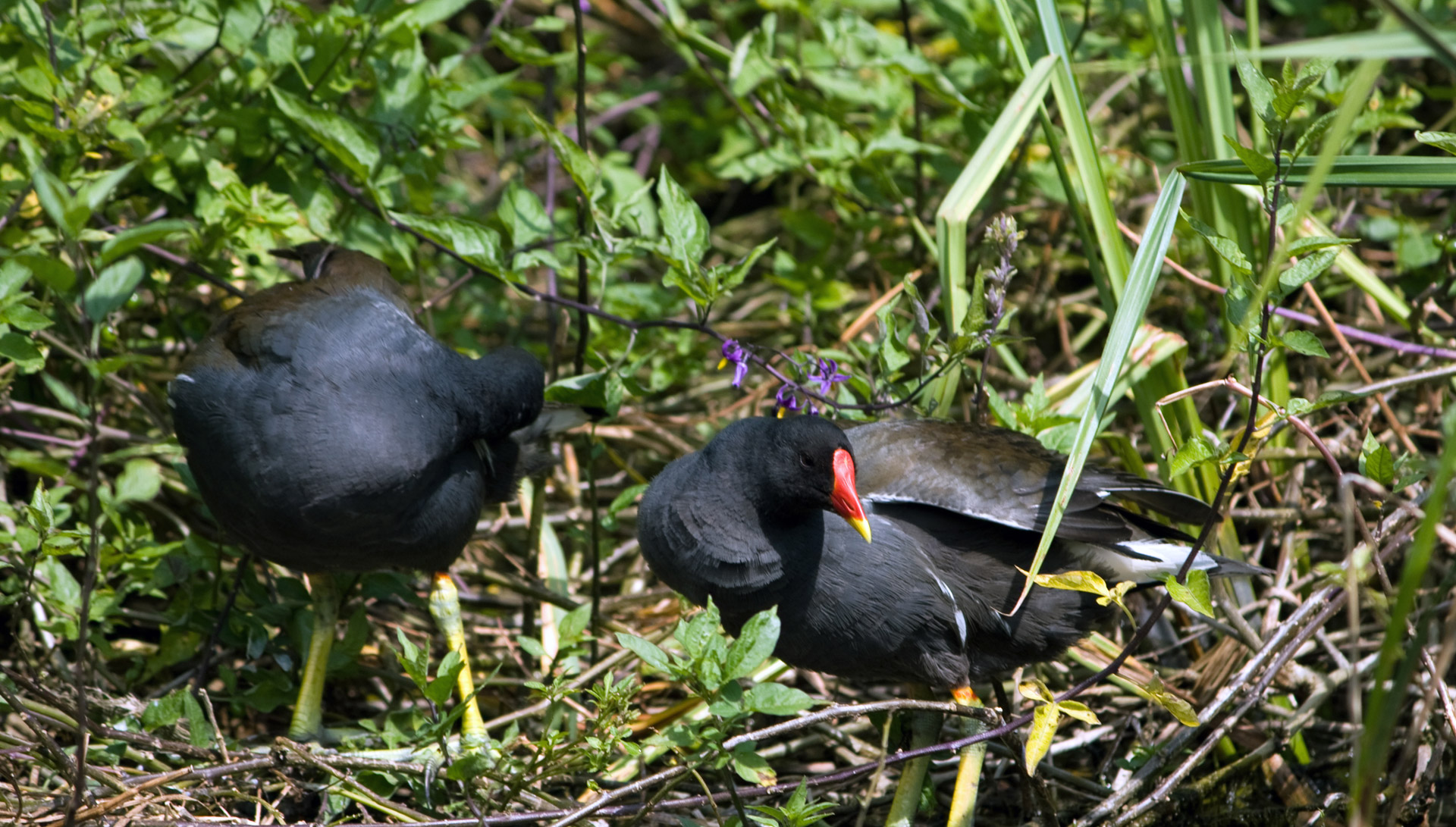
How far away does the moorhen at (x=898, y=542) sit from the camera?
7.66ft

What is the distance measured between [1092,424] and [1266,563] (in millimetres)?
1451

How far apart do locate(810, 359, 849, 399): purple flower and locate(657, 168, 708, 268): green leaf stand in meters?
0.38

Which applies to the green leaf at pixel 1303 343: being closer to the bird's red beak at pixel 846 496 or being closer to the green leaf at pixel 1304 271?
the green leaf at pixel 1304 271

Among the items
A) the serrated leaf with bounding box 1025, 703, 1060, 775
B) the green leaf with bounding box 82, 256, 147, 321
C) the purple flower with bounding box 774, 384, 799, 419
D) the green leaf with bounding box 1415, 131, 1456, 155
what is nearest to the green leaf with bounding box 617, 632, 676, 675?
the serrated leaf with bounding box 1025, 703, 1060, 775

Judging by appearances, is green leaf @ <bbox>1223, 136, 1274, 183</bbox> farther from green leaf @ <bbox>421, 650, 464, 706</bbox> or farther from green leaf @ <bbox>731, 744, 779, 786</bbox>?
green leaf @ <bbox>421, 650, 464, 706</bbox>

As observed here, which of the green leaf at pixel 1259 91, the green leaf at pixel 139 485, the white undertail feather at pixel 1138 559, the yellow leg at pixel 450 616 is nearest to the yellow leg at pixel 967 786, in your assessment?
the white undertail feather at pixel 1138 559

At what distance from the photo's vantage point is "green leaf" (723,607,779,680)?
196 centimetres

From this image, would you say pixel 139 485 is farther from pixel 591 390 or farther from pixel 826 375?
pixel 826 375

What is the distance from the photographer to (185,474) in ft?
9.27

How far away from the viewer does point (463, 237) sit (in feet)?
8.66

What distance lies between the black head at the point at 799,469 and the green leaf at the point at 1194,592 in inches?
22.0

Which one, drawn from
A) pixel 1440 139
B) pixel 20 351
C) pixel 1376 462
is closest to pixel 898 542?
pixel 1376 462

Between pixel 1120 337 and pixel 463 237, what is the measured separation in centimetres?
138

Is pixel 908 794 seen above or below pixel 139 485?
below
